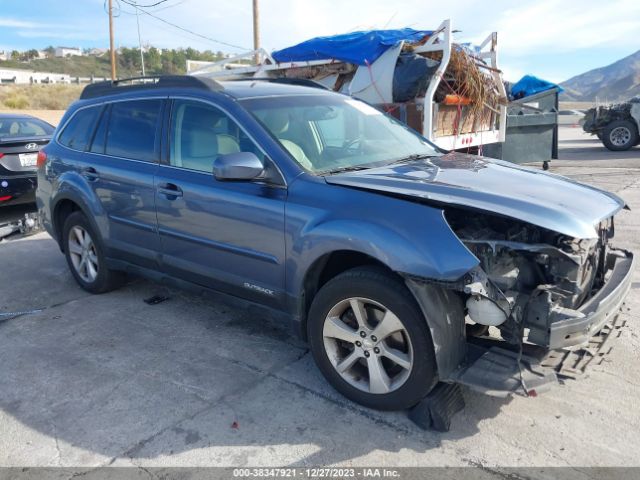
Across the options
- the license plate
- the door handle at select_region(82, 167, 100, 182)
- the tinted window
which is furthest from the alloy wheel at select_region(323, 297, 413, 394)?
the license plate

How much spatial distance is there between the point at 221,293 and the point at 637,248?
4.69 m

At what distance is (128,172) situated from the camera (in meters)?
4.54

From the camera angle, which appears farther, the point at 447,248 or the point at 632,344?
the point at 632,344

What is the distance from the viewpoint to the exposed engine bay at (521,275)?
2836 mm

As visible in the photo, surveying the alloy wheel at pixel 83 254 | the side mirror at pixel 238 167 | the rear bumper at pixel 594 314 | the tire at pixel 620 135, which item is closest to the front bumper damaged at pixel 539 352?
the rear bumper at pixel 594 314

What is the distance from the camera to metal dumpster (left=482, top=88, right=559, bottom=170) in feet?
34.7

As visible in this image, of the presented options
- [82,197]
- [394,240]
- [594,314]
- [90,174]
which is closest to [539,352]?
[594,314]

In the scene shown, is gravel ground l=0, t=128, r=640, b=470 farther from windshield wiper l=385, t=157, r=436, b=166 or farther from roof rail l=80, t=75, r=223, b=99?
roof rail l=80, t=75, r=223, b=99

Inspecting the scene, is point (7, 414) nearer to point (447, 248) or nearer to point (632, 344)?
point (447, 248)

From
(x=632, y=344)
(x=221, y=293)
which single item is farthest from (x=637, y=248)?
(x=221, y=293)

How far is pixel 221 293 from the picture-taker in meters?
4.07

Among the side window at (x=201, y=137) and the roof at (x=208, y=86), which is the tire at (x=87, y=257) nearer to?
the roof at (x=208, y=86)

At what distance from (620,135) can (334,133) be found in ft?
50.4

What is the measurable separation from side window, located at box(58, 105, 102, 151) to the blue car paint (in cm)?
29
